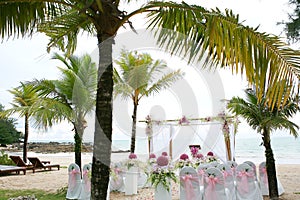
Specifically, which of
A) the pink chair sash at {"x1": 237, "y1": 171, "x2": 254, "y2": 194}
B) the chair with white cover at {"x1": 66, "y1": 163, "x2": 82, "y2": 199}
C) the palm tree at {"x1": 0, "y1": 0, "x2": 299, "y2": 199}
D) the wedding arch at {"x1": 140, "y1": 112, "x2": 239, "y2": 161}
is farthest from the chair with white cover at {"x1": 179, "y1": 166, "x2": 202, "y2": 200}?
the wedding arch at {"x1": 140, "y1": 112, "x2": 239, "y2": 161}

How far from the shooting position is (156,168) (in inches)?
267

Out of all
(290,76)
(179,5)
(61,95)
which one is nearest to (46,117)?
(61,95)

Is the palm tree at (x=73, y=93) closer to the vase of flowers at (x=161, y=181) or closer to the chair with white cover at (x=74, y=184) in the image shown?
the chair with white cover at (x=74, y=184)

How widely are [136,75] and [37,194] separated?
19.5ft

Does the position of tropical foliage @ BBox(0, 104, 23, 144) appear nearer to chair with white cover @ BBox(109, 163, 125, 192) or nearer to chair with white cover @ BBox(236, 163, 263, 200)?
chair with white cover @ BBox(109, 163, 125, 192)

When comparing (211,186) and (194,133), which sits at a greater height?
(194,133)

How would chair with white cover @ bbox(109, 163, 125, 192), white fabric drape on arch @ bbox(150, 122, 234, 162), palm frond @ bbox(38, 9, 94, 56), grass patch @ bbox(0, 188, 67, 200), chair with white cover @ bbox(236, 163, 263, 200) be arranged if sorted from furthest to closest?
white fabric drape on arch @ bbox(150, 122, 234, 162)
chair with white cover @ bbox(109, 163, 125, 192)
grass patch @ bbox(0, 188, 67, 200)
chair with white cover @ bbox(236, 163, 263, 200)
palm frond @ bbox(38, 9, 94, 56)

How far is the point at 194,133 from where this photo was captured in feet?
39.9

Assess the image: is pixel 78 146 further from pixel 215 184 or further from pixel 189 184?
pixel 215 184

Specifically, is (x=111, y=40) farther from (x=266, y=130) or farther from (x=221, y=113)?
(x=221, y=113)

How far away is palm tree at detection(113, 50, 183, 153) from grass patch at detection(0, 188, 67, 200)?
4365 millimetres

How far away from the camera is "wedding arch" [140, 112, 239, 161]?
10.3m

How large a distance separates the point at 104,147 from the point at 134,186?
5.51 metres

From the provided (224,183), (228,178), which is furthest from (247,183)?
(224,183)
